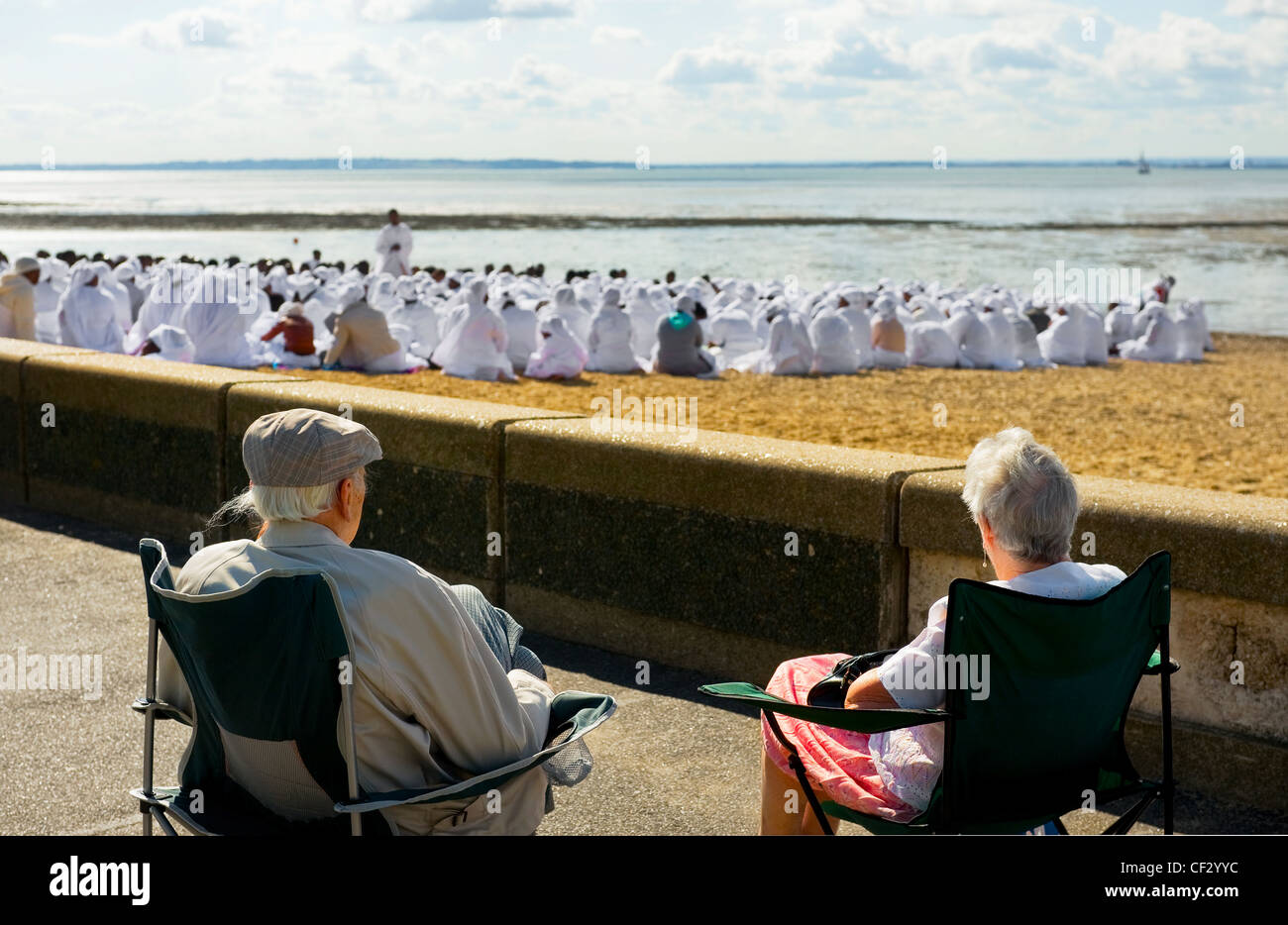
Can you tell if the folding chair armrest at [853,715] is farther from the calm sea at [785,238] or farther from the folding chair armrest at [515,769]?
the calm sea at [785,238]

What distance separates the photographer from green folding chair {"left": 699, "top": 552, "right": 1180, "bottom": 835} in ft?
9.43

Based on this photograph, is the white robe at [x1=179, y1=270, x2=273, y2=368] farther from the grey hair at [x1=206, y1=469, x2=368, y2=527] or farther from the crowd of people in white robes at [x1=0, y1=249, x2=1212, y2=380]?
the grey hair at [x1=206, y1=469, x2=368, y2=527]

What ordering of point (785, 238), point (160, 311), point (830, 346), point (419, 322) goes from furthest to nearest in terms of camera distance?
point (785, 238) < point (419, 322) < point (830, 346) < point (160, 311)

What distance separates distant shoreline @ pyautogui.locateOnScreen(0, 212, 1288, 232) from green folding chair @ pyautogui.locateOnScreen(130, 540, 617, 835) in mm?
81913

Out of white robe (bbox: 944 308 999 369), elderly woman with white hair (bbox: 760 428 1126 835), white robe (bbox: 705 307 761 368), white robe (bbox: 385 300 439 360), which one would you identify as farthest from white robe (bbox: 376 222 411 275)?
elderly woman with white hair (bbox: 760 428 1126 835)

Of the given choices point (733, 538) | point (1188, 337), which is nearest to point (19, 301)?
point (733, 538)

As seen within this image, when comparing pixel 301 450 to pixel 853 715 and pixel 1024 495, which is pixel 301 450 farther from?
pixel 1024 495

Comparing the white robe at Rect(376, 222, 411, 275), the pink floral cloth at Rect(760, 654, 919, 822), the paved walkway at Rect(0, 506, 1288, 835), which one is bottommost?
the paved walkway at Rect(0, 506, 1288, 835)

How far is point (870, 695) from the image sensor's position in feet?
10.1

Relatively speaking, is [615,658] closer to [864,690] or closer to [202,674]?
[864,690]

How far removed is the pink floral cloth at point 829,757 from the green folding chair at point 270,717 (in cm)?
51

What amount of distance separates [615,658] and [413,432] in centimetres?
126

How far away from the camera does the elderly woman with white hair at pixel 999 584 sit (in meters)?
2.97

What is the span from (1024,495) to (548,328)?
13.9 metres
